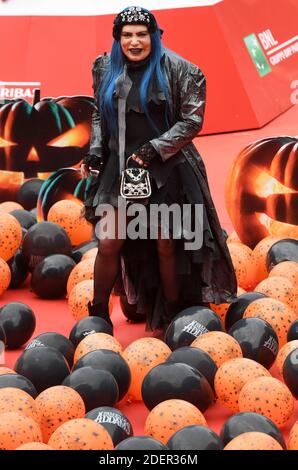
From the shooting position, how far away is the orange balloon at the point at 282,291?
6.64m

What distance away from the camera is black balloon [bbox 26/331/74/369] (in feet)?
19.3

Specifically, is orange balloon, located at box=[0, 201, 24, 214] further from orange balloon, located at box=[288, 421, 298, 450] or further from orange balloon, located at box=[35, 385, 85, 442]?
orange balloon, located at box=[288, 421, 298, 450]

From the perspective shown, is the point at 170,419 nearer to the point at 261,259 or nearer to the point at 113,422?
the point at 113,422

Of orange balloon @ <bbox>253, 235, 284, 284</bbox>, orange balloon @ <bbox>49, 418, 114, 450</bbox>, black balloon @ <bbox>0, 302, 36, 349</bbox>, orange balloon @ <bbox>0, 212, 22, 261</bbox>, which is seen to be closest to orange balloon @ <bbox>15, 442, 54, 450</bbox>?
orange balloon @ <bbox>49, 418, 114, 450</bbox>

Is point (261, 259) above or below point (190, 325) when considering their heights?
above

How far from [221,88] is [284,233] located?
11.0 ft

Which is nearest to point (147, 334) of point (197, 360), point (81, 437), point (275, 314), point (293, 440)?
point (275, 314)

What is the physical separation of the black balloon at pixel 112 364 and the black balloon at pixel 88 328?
57 cm

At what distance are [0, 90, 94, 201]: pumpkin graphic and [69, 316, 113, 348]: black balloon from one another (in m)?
2.89

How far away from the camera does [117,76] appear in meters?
6.29

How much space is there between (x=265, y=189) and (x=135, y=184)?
2.01 metres

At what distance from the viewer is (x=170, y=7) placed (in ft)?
35.8

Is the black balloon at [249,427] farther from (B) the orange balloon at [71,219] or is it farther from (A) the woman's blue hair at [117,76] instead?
(B) the orange balloon at [71,219]
